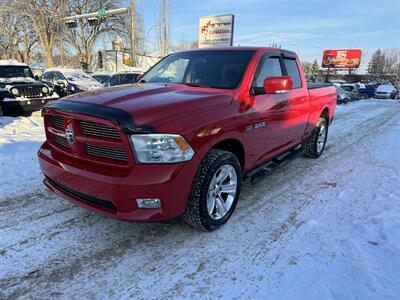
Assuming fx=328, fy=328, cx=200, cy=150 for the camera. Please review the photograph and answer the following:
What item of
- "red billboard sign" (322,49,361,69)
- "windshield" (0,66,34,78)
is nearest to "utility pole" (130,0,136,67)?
"windshield" (0,66,34,78)

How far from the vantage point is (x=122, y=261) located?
2822 mm

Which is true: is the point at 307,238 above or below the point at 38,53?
below

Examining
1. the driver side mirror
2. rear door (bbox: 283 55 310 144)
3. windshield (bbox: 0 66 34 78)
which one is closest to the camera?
the driver side mirror

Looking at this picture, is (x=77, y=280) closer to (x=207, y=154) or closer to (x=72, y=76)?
(x=207, y=154)

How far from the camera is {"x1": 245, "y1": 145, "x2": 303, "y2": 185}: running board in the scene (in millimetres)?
4082

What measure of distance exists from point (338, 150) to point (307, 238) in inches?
172

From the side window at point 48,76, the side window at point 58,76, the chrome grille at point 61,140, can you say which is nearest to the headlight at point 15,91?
the side window at point 58,76

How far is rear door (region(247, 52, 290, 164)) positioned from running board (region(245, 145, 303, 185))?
160mm

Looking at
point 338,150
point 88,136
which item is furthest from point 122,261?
point 338,150

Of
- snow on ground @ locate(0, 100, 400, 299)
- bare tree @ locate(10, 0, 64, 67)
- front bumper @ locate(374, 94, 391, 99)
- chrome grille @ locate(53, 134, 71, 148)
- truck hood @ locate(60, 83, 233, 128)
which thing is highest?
bare tree @ locate(10, 0, 64, 67)

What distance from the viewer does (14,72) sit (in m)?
11.9

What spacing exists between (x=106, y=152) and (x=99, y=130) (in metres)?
0.20

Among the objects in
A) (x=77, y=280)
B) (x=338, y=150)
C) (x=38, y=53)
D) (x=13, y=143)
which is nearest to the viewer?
(x=77, y=280)

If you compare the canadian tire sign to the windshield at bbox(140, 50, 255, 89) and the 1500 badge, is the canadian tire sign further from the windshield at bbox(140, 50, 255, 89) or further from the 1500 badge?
the 1500 badge
